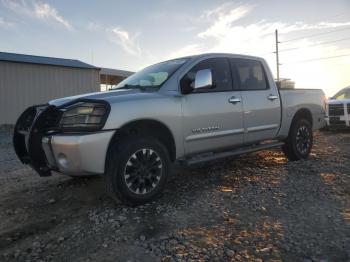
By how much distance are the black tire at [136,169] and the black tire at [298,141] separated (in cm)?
318

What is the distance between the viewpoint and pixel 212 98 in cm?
517

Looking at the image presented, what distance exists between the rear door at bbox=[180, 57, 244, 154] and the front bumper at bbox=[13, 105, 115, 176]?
126cm

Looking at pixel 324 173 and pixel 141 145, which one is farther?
pixel 324 173

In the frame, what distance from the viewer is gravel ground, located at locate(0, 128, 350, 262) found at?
3225 mm

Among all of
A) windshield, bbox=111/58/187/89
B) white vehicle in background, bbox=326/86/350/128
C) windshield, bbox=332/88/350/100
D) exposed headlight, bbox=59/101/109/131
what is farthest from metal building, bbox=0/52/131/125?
exposed headlight, bbox=59/101/109/131

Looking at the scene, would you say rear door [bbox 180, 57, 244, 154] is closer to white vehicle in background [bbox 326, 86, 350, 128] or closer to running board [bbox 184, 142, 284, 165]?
running board [bbox 184, 142, 284, 165]

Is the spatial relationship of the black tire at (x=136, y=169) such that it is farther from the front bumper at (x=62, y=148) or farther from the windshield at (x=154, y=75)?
the windshield at (x=154, y=75)

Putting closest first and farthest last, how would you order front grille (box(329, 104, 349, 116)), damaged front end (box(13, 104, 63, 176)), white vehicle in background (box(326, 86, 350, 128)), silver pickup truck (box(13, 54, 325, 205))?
silver pickup truck (box(13, 54, 325, 205)) < damaged front end (box(13, 104, 63, 176)) < white vehicle in background (box(326, 86, 350, 128)) < front grille (box(329, 104, 349, 116))

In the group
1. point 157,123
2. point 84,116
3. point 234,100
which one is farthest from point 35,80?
point 84,116

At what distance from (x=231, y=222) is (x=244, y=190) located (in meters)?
1.19

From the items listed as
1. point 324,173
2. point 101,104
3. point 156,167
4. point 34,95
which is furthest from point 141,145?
point 34,95

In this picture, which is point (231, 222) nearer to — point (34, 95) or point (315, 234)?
point (315, 234)

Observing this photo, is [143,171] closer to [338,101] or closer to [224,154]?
[224,154]

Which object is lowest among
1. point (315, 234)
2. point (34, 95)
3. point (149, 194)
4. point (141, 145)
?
point (315, 234)
